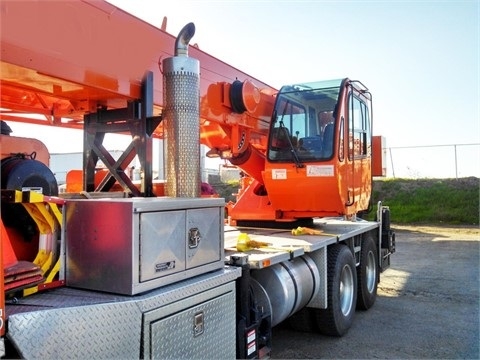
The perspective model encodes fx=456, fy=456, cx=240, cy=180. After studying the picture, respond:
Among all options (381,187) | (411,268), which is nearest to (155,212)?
(411,268)

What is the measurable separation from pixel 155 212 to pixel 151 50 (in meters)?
1.59

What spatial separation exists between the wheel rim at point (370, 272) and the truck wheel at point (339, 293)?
96cm

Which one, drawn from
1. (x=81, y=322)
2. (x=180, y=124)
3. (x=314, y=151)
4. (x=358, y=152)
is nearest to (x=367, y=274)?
(x=358, y=152)

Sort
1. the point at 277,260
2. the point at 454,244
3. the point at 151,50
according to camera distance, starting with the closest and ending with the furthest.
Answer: the point at 151,50
the point at 277,260
the point at 454,244

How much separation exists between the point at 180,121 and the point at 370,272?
5034mm

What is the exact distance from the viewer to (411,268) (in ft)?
34.1

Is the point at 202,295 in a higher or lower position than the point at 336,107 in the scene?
lower

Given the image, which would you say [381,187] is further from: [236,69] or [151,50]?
[151,50]

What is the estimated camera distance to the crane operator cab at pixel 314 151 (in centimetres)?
583

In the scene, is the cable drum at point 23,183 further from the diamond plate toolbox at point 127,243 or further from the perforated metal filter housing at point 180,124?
the perforated metal filter housing at point 180,124

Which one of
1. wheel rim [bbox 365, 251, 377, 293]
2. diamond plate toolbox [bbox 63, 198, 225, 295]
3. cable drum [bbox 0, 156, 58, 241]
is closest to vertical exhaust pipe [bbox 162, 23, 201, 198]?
diamond plate toolbox [bbox 63, 198, 225, 295]

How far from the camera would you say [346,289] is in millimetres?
6020

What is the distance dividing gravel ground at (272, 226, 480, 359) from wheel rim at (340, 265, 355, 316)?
1.03 feet

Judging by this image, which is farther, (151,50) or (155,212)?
(151,50)
